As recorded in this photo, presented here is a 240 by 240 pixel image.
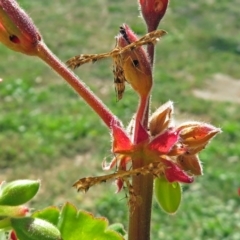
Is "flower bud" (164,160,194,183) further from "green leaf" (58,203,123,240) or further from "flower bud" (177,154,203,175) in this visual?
"green leaf" (58,203,123,240)

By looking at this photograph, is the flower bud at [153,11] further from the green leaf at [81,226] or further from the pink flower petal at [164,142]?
the green leaf at [81,226]

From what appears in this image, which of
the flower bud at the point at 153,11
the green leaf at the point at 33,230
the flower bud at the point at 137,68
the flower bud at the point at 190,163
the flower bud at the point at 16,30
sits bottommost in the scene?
the green leaf at the point at 33,230

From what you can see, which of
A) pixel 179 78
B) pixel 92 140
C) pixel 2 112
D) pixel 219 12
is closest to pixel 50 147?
pixel 92 140

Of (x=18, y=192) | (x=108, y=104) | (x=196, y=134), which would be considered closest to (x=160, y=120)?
(x=196, y=134)

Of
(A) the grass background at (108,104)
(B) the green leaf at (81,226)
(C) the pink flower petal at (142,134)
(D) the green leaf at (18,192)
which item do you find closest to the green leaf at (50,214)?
(B) the green leaf at (81,226)

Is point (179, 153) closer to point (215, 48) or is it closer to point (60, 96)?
point (60, 96)
